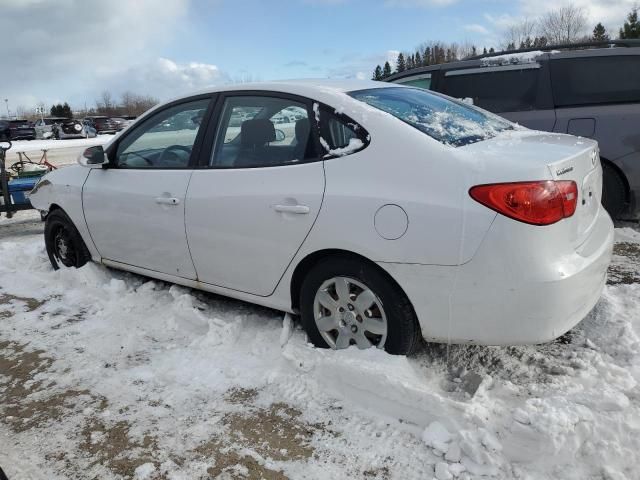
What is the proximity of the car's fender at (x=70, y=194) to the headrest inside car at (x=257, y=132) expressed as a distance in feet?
5.75

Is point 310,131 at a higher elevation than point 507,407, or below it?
higher

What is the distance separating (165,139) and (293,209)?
1.52 metres

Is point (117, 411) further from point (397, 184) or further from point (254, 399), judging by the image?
point (397, 184)

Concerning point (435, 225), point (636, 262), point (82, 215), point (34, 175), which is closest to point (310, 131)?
point (435, 225)

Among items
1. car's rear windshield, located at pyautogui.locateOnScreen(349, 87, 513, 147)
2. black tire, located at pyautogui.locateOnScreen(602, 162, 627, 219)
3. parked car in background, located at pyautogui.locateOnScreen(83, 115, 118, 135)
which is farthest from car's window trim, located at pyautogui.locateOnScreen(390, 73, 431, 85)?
parked car in background, located at pyautogui.locateOnScreen(83, 115, 118, 135)

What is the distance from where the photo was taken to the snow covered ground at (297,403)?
227 centimetres

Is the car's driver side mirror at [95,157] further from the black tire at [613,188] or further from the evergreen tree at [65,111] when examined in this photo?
the evergreen tree at [65,111]

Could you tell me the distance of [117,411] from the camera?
2.79 m

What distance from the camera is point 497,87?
227 inches

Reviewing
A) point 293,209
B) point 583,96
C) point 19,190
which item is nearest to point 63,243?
point 293,209

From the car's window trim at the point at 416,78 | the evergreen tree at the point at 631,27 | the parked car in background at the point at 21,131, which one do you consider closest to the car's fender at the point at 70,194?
the car's window trim at the point at 416,78

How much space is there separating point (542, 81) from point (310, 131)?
3570 millimetres

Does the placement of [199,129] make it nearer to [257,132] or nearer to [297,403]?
[257,132]

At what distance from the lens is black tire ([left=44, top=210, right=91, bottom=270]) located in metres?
4.63
